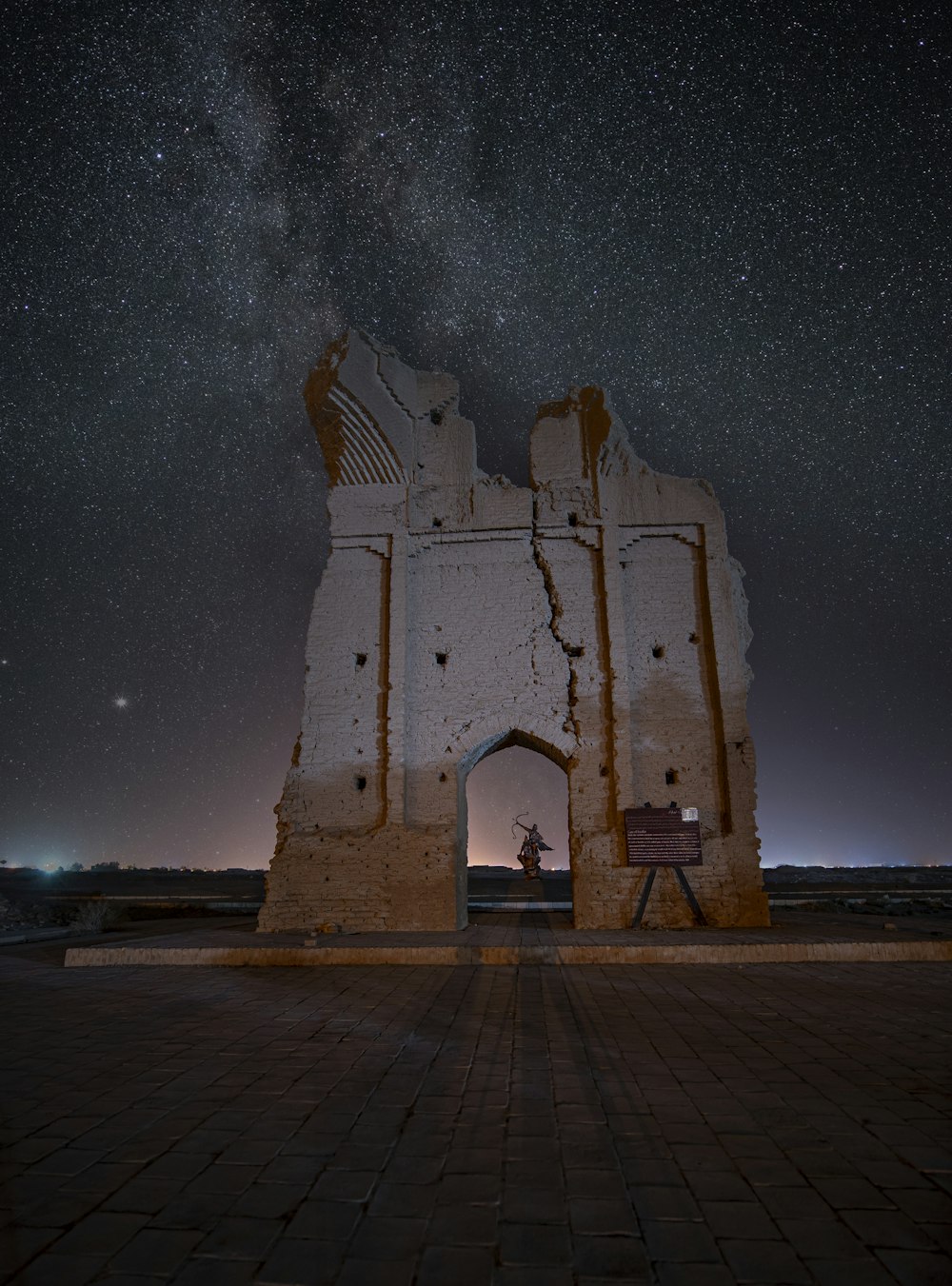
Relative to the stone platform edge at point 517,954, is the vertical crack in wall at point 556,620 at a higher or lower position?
higher

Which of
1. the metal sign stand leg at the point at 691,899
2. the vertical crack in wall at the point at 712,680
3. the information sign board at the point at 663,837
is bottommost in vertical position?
the metal sign stand leg at the point at 691,899

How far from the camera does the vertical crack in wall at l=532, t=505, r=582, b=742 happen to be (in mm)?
11352

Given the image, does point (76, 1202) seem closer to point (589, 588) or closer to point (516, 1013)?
point (516, 1013)

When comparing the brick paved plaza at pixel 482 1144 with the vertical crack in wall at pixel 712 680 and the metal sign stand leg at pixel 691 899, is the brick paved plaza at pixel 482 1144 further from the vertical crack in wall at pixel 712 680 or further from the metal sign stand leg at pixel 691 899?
the vertical crack in wall at pixel 712 680

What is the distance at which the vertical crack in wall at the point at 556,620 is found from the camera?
11.4 meters

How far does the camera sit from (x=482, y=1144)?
313 cm

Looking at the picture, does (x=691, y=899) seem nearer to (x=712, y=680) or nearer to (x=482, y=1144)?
(x=712, y=680)

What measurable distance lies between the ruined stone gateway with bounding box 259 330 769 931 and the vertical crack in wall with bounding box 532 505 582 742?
3 cm

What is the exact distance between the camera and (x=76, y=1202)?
263 cm

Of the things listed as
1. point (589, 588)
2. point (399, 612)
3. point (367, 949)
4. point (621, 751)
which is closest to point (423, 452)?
point (399, 612)

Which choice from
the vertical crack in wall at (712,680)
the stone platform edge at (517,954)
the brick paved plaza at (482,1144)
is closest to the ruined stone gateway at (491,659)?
the vertical crack in wall at (712,680)

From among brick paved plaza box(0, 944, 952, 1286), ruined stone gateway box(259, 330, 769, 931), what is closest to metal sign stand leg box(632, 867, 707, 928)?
ruined stone gateway box(259, 330, 769, 931)

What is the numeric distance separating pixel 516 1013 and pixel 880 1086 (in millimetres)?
2789

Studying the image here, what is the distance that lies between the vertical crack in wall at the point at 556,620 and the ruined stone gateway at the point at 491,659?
35 millimetres
